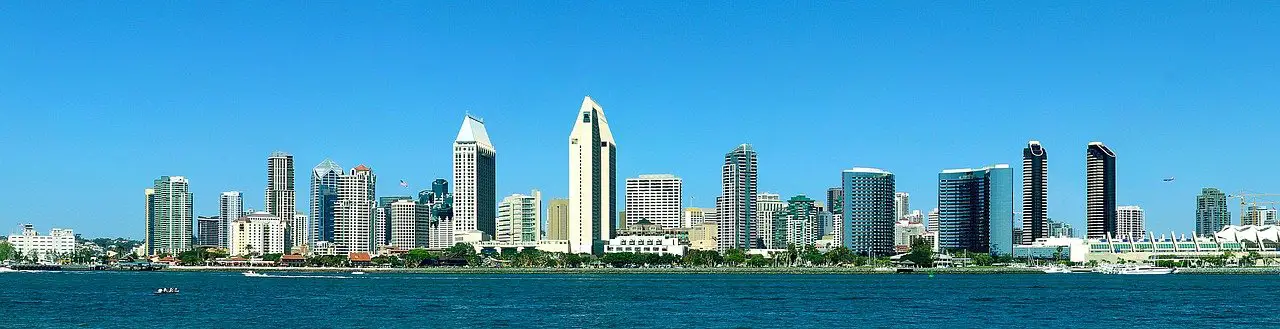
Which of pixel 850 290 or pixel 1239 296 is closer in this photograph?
pixel 1239 296

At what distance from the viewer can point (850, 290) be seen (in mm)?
129875

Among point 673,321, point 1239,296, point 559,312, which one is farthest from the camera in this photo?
point 1239,296

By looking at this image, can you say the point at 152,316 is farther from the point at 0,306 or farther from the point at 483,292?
the point at 483,292

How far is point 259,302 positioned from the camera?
101875 millimetres

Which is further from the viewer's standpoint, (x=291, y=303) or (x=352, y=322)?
(x=291, y=303)

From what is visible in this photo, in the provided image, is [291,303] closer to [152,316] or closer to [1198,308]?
[152,316]

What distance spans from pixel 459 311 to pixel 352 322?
11.4 meters

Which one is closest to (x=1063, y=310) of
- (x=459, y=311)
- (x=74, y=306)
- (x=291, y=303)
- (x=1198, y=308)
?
(x=1198, y=308)

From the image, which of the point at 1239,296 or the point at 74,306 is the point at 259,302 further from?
the point at 1239,296

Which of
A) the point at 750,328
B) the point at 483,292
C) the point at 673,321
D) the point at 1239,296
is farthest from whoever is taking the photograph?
the point at 483,292

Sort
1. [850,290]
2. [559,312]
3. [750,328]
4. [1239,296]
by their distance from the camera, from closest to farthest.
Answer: [750,328], [559,312], [1239,296], [850,290]

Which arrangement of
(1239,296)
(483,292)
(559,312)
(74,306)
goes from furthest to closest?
(483,292), (1239,296), (74,306), (559,312)

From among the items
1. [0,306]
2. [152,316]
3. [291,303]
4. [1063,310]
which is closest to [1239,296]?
[1063,310]

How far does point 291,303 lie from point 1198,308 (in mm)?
56320
